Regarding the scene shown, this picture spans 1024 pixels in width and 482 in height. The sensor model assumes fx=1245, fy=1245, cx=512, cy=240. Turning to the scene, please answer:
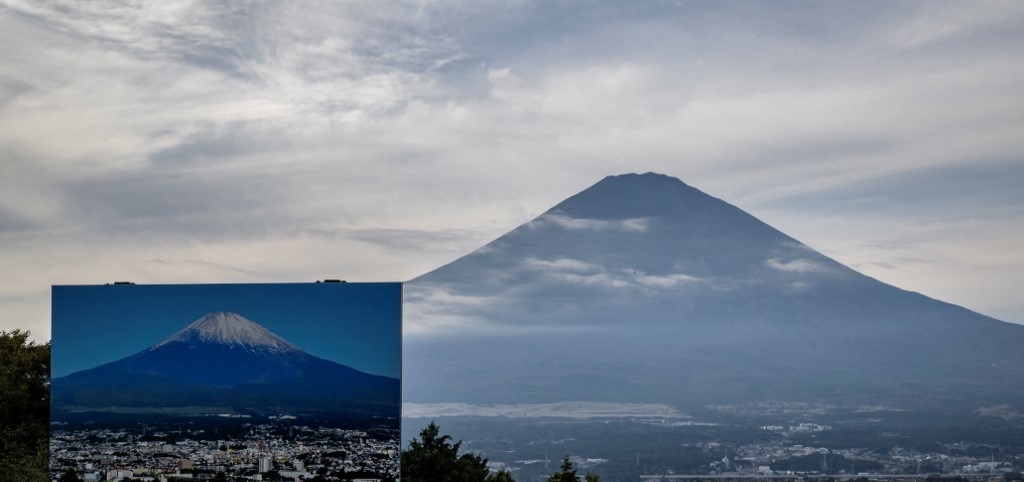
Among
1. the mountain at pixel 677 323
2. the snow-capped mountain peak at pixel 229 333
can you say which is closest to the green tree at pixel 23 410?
the snow-capped mountain peak at pixel 229 333

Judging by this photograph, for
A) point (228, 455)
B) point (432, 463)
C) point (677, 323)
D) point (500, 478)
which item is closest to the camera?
point (228, 455)

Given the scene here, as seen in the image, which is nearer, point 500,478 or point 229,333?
point 229,333

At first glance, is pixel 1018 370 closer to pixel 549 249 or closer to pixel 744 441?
pixel 744 441

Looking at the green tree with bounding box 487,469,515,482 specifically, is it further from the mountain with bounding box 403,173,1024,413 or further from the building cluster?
the mountain with bounding box 403,173,1024,413

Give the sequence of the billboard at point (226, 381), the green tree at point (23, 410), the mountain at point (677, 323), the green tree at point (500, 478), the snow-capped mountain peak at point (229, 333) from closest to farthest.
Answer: the billboard at point (226, 381) < the snow-capped mountain peak at point (229, 333) < the green tree at point (23, 410) < the green tree at point (500, 478) < the mountain at point (677, 323)

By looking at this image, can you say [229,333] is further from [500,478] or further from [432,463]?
[500,478]

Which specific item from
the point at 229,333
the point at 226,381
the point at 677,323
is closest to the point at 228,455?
the point at 226,381

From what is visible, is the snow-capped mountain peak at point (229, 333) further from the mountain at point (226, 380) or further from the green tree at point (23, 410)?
the green tree at point (23, 410)

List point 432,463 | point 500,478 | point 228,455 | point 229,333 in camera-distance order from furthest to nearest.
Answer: point 500,478 → point 432,463 → point 229,333 → point 228,455
